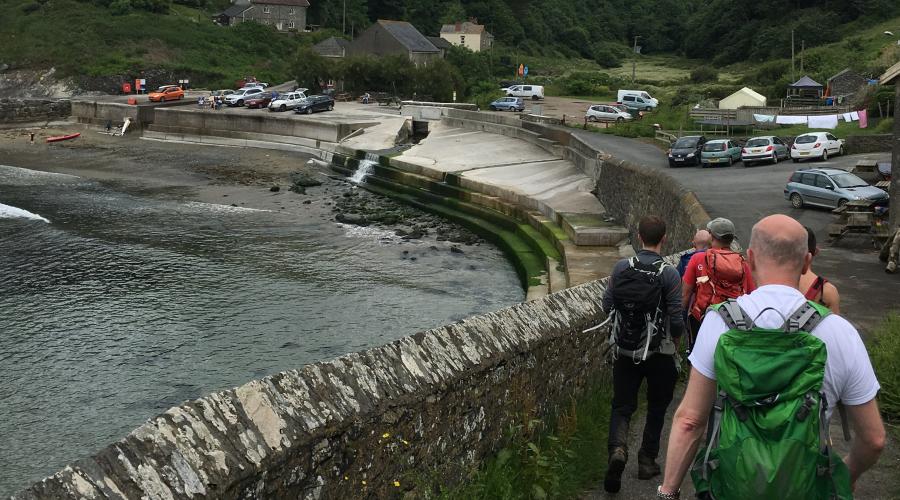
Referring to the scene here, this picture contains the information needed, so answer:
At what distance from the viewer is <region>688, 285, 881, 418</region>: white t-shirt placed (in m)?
3.53

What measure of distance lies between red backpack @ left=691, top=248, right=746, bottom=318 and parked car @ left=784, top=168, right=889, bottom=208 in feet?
59.7

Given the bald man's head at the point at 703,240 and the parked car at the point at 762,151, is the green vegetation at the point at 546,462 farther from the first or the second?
the parked car at the point at 762,151

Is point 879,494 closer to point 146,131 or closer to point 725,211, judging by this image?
point 725,211

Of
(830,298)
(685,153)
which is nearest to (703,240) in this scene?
(830,298)

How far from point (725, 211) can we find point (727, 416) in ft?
65.5

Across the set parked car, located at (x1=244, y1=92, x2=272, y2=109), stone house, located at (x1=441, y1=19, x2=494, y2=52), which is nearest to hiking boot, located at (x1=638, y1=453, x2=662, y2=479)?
parked car, located at (x1=244, y1=92, x2=272, y2=109)

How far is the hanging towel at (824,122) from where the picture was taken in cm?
4588

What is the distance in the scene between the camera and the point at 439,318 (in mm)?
20906

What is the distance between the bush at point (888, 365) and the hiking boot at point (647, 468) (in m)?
2.32

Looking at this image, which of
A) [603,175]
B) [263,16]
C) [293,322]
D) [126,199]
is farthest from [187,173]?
[263,16]

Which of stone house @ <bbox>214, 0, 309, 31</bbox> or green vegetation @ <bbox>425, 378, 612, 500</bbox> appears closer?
green vegetation @ <bbox>425, 378, 612, 500</bbox>

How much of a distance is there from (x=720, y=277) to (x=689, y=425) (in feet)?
10.4

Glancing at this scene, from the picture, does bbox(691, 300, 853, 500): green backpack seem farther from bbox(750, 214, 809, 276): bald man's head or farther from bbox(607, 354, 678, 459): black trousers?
bbox(607, 354, 678, 459): black trousers

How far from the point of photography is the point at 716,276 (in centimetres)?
684
